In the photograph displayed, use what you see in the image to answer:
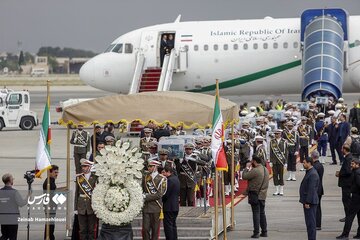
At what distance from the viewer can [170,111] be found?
2047cm

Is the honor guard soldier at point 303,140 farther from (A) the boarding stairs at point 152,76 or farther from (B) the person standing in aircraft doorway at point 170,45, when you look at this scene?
(B) the person standing in aircraft doorway at point 170,45

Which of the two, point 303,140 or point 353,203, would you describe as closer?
point 353,203

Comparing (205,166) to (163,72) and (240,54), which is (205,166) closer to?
(163,72)

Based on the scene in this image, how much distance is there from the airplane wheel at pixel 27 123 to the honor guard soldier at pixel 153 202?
2665 cm

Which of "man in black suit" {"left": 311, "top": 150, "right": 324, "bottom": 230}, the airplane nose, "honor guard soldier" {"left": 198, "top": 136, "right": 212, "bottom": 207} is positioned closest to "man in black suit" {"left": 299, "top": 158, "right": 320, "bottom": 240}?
"man in black suit" {"left": 311, "top": 150, "right": 324, "bottom": 230}

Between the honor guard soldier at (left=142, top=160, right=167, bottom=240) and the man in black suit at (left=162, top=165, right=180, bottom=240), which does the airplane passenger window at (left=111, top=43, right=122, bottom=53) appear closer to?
the man in black suit at (left=162, top=165, right=180, bottom=240)

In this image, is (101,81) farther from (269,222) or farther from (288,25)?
(269,222)

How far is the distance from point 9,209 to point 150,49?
26.4 m

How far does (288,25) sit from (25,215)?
27007 millimetres

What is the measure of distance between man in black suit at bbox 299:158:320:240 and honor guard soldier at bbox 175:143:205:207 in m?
3.14

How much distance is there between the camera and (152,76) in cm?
4350

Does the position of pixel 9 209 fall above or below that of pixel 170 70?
below

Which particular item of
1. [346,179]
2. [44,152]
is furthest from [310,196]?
[44,152]

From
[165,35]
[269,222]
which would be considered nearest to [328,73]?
[165,35]
